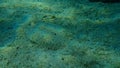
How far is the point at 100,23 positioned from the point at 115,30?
307 millimetres

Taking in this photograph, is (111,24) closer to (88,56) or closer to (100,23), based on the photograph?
(100,23)

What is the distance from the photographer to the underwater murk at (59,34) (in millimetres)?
2418

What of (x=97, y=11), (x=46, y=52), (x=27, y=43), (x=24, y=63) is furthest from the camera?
(x=97, y=11)

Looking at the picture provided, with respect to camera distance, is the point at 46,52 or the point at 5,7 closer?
the point at 46,52

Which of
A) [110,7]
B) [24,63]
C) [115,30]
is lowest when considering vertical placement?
[24,63]

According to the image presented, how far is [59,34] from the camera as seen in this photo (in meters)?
2.91

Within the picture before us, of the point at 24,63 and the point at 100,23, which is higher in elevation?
the point at 100,23

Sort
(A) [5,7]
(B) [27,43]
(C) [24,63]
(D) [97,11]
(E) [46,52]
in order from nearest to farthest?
(C) [24,63], (E) [46,52], (B) [27,43], (D) [97,11], (A) [5,7]

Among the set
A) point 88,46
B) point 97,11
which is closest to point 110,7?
point 97,11

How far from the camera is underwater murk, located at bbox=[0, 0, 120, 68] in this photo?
242 centimetres

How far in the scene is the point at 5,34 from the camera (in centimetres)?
299

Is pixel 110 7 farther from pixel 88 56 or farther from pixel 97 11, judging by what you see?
pixel 88 56

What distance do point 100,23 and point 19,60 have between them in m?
1.54

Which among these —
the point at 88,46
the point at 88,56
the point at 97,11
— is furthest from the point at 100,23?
the point at 88,56
